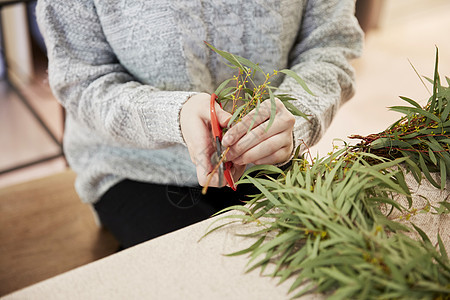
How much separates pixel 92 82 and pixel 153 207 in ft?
0.81

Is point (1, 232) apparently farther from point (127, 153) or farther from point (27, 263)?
point (127, 153)

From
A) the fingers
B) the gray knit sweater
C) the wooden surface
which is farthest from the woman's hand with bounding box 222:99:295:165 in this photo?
the wooden surface

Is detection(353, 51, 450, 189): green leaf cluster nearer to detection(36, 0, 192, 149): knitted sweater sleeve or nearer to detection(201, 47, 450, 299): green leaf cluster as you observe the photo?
detection(201, 47, 450, 299): green leaf cluster

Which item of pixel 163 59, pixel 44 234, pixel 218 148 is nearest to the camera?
pixel 218 148

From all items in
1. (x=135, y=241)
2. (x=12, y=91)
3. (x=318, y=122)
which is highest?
(x=318, y=122)

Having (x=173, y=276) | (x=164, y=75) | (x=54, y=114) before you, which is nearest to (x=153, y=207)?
(x=164, y=75)

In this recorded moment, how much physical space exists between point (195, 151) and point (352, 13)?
470mm

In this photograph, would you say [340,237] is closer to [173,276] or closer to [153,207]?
[173,276]

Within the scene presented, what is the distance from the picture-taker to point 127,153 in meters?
0.88

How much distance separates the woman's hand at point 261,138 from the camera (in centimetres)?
58

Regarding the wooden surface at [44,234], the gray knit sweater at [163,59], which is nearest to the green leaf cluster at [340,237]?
the gray knit sweater at [163,59]

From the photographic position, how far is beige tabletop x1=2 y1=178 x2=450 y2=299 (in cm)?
45

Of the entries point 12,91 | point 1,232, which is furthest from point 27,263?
point 12,91

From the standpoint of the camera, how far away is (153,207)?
838mm
